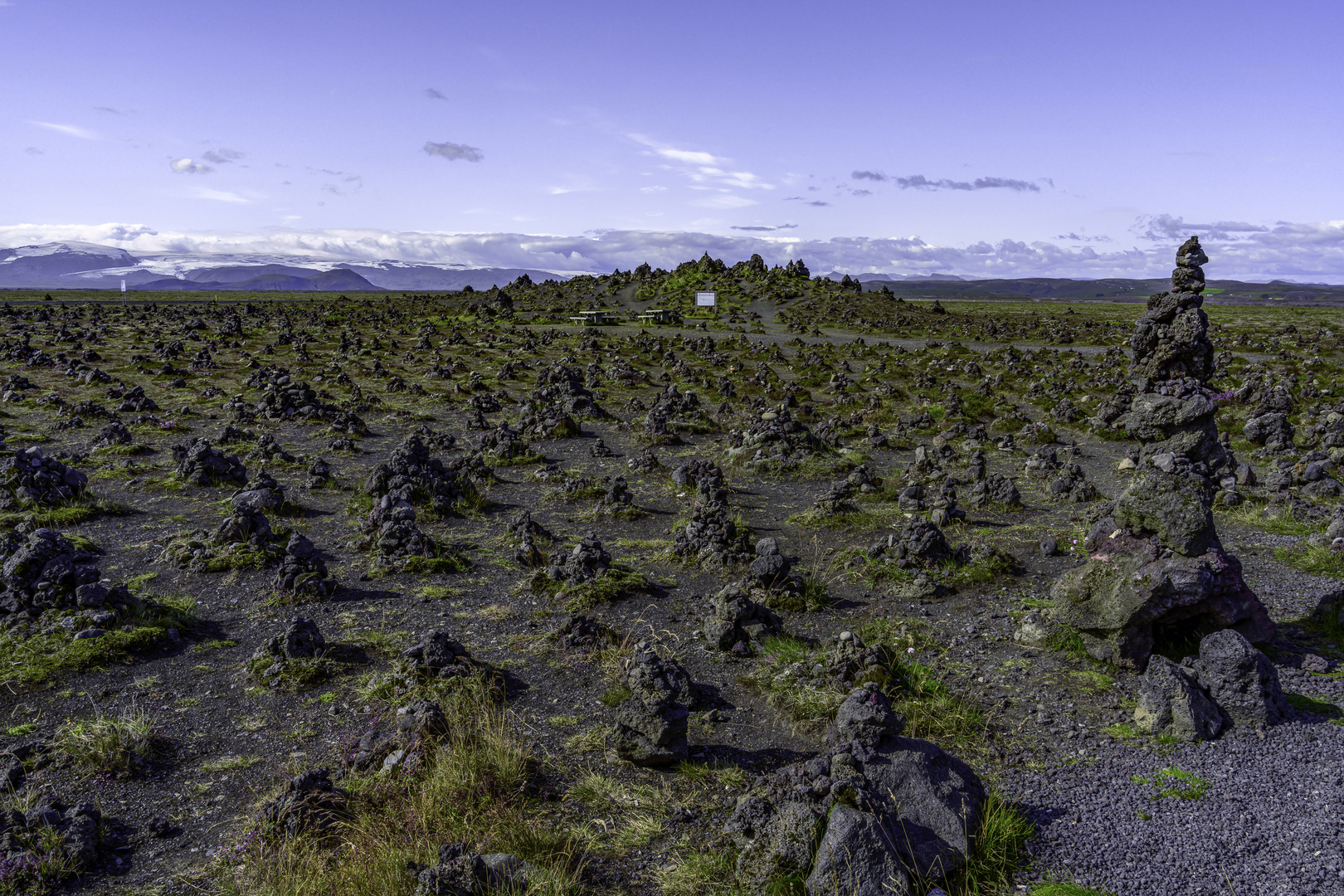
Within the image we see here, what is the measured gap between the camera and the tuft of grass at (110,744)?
25.9ft

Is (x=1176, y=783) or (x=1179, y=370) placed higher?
(x=1179, y=370)

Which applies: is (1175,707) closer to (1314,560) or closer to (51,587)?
(1314,560)

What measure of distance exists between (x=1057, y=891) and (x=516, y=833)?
480 centimetres

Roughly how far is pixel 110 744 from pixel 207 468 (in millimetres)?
13955

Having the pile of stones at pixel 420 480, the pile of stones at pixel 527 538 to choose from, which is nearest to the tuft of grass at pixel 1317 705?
the pile of stones at pixel 527 538

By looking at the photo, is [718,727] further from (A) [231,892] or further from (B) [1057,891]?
(A) [231,892]

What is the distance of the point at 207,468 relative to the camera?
65.1 feet

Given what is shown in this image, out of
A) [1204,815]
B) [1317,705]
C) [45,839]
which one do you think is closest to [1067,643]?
[1317,705]

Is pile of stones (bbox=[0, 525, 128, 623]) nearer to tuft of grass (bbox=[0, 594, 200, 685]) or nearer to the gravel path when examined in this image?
tuft of grass (bbox=[0, 594, 200, 685])

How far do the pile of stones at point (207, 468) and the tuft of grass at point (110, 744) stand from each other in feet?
41.1

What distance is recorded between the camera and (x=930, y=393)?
37250mm

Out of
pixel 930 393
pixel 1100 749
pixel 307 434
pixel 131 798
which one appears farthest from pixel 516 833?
pixel 930 393

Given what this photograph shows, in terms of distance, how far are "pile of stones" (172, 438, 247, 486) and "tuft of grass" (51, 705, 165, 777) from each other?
12538 mm

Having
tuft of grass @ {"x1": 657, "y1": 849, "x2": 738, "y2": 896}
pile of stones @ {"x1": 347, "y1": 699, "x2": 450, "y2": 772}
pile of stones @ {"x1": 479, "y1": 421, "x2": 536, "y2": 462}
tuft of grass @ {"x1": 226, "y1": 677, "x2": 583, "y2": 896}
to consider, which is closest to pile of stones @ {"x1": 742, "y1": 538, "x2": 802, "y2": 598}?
tuft of grass @ {"x1": 226, "y1": 677, "x2": 583, "y2": 896}
